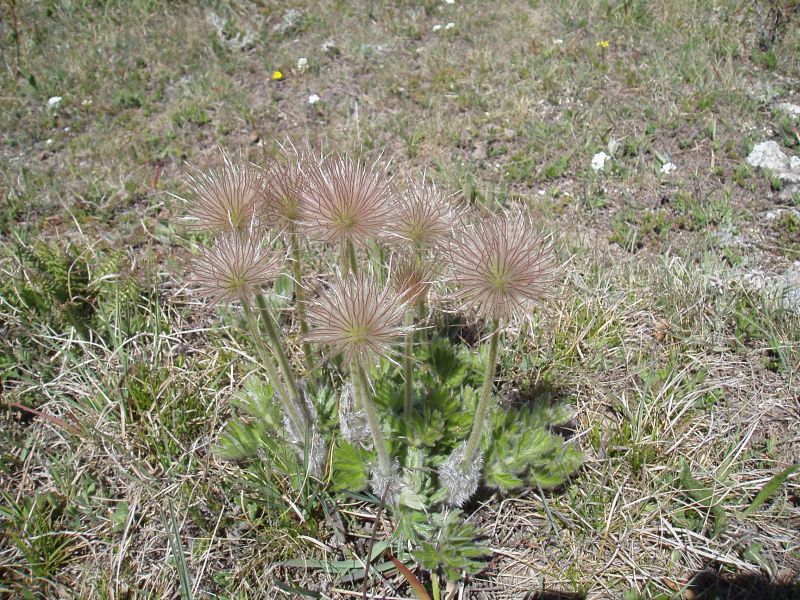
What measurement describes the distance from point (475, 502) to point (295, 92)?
5131 millimetres

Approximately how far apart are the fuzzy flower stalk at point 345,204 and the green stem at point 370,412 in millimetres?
472

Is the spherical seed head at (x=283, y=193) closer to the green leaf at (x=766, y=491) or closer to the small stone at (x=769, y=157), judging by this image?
the green leaf at (x=766, y=491)

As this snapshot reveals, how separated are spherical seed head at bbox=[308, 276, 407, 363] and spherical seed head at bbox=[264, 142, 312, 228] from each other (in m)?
0.41

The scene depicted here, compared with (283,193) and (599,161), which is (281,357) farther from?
(599,161)

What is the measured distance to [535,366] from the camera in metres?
3.46

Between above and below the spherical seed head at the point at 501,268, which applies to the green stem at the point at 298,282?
below

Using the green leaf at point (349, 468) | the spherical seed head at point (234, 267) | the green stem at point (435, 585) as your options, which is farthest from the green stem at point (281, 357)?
the green stem at point (435, 585)

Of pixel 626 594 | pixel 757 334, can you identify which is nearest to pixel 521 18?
pixel 757 334

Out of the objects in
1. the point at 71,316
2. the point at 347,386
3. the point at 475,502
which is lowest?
the point at 475,502

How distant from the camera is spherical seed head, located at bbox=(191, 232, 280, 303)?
202 centimetres

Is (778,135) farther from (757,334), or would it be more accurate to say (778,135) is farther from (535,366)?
(535,366)

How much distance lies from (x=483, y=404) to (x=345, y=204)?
0.94 metres

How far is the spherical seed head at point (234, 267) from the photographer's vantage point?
2018mm

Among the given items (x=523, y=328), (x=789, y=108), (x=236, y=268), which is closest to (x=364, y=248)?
(x=236, y=268)
